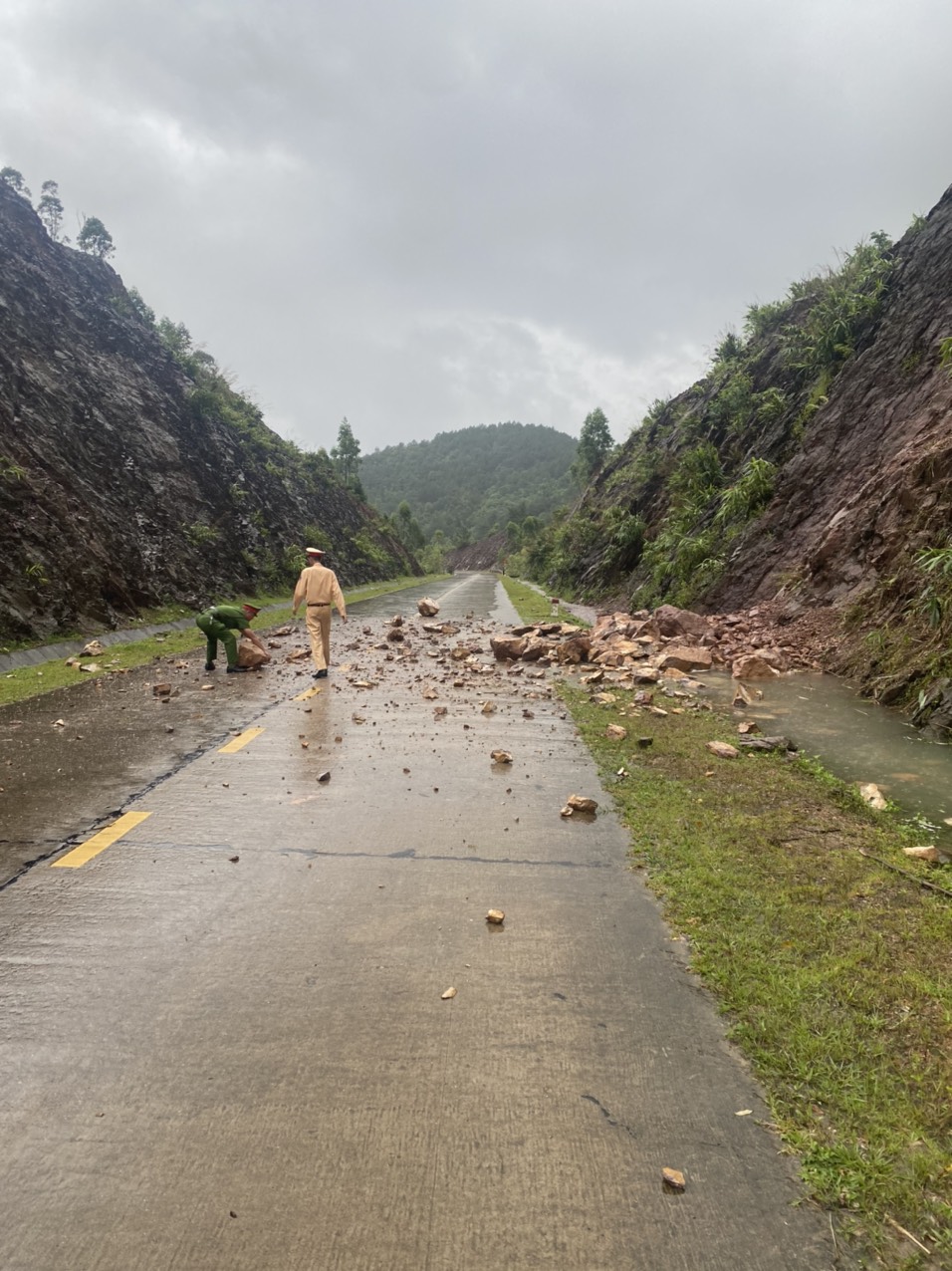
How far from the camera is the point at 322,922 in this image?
3.52 meters

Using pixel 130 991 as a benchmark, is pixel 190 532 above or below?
above

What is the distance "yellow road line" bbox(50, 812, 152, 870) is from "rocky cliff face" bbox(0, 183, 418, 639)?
30.6 ft

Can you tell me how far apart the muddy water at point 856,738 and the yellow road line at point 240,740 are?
543 cm

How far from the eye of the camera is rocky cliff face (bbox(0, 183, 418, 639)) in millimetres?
14844

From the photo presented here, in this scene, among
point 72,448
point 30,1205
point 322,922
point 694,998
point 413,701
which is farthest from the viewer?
point 72,448

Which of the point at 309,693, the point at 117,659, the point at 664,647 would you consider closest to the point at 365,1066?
the point at 309,693

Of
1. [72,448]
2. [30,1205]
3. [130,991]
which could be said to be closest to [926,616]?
[130,991]

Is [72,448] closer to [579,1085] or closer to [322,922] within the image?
[322,922]

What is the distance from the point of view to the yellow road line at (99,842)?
418 cm

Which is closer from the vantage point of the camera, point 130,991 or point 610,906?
point 130,991

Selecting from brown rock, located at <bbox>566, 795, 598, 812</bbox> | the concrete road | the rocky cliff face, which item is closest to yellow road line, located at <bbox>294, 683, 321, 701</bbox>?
the concrete road

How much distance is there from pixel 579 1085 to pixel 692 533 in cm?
2025

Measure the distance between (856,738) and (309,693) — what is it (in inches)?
266

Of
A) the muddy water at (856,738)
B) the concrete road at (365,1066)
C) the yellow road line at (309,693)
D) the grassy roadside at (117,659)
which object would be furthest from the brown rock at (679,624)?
the concrete road at (365,1066)
